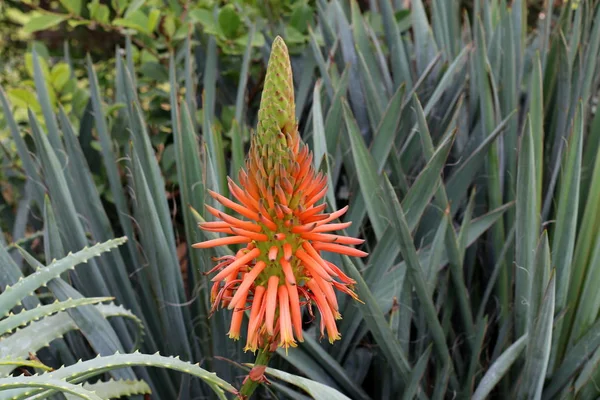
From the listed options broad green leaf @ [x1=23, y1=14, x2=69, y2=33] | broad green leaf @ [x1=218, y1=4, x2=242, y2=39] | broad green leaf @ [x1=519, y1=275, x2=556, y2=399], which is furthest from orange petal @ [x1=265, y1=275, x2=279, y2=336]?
broad green leaf @ [x1=23, y1=14, x2=69, y2=33]

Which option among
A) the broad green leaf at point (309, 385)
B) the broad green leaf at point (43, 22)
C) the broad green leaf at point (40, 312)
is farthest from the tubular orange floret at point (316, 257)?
the broad green leaf at point (43, 22)

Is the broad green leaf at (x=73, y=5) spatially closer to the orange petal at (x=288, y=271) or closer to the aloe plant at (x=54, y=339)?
the aloe plant at (x=54, y=339)

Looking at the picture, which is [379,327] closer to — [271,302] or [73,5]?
[271,302]

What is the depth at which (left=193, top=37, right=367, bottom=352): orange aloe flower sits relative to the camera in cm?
88

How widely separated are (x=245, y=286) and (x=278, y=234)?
0.28 feet

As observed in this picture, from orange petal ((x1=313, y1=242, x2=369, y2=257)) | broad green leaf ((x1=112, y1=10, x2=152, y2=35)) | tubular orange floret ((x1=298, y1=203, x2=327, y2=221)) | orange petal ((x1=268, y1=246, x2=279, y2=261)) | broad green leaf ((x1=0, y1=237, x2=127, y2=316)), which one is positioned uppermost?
broad green leaf ((x1=112, y1=10, x2=152, y2=35))

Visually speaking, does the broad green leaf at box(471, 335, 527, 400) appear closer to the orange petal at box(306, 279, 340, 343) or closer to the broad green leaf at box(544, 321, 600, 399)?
the broad green leaf at box(544, 321, 600, 399)

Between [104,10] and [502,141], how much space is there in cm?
140

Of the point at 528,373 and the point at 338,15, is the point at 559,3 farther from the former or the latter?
the point at 528,373

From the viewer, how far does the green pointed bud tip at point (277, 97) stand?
87 cm

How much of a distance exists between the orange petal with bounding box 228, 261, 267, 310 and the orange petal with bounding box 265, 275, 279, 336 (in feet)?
0.08

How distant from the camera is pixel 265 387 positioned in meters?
1.41

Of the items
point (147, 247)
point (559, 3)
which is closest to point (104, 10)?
point (147, 247)

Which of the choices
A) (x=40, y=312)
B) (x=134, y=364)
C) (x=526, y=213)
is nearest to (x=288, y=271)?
(x=134, y=364)
